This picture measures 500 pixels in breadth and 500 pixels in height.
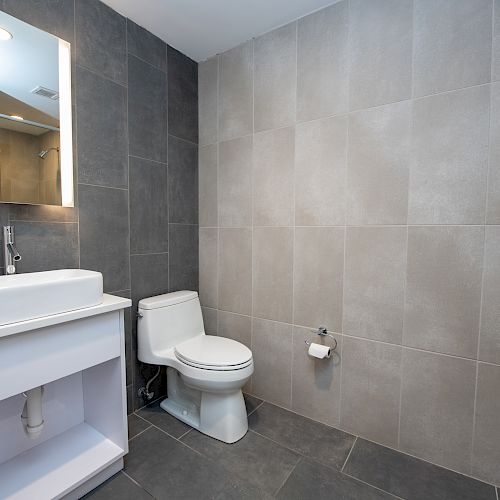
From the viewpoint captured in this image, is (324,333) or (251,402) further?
(251,402)

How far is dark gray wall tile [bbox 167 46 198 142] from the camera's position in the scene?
197cm

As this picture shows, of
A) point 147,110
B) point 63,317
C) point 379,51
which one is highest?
point 379,51

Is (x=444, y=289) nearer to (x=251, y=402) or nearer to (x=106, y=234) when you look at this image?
(x=251, y=402)

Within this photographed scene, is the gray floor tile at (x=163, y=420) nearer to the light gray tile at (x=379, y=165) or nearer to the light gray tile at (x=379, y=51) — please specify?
the light gray tile at (x=379, y=165)

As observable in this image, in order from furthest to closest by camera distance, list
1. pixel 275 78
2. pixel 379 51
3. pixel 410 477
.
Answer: pixel 275 78 → pixel 379 51 → pixel 410 477

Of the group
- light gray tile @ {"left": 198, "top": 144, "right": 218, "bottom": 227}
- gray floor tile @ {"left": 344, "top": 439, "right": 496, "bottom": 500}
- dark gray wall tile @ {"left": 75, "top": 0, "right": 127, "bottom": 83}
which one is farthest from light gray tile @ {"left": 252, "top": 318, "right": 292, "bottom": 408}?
dark gray wall tile @ {"left": 75, "top": 0, "right": 127, "bottom": 83}

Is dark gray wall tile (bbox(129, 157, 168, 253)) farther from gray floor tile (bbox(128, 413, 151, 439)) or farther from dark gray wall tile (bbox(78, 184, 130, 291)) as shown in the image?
gray floor tile (bbox(128, 413, 151, 439))

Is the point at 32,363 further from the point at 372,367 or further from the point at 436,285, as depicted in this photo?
the point at 436,285

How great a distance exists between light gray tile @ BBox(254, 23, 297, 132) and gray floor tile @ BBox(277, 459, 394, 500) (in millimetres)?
1836

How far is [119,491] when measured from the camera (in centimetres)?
127

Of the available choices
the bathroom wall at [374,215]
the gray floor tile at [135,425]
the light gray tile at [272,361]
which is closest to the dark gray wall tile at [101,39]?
the bathroom wall at [374,215]

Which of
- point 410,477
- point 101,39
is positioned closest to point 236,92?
point 101,39

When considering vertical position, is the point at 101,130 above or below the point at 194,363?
above

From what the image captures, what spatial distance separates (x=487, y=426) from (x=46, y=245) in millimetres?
2189
